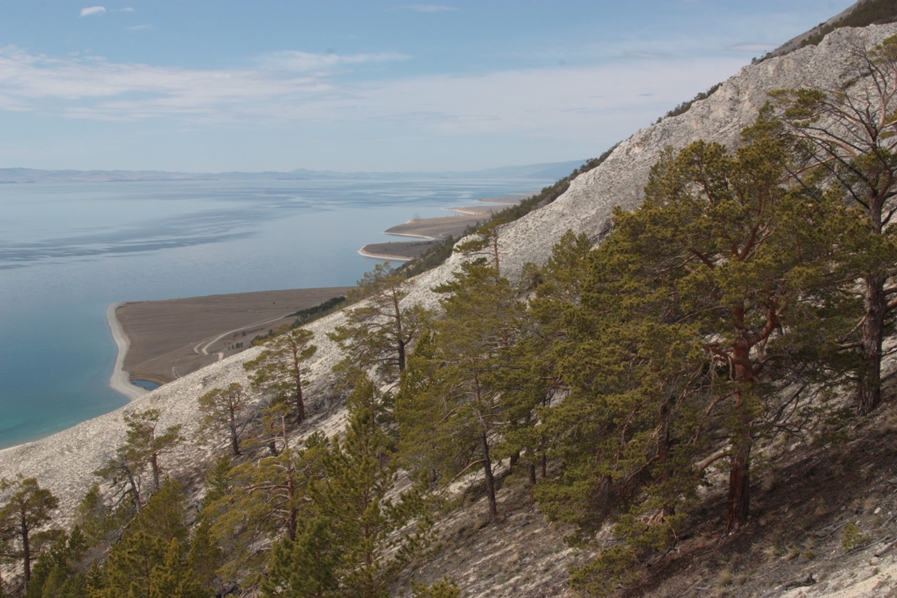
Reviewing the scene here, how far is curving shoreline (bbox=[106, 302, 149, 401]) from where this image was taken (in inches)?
2243

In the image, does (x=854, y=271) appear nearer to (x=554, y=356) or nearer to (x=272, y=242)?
(x=554, y=356)

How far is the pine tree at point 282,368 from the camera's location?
101 feet

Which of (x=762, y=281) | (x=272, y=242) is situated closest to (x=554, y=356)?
(x=762, y=281)

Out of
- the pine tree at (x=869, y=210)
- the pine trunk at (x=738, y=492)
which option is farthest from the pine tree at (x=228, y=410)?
the pine tree at (x=869, y=210)

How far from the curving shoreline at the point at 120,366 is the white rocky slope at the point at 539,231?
A: 1614cm

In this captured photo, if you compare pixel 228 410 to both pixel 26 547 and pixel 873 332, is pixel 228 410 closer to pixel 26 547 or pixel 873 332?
pixel 26 547

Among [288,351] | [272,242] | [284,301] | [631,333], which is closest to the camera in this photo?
[631,333]

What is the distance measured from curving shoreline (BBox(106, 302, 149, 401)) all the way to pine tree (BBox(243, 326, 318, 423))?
28.9 m

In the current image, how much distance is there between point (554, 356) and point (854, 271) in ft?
17.6

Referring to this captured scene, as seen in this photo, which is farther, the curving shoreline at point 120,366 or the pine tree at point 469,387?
the curving shoreline at point 120,366

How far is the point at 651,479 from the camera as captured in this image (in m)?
11.9

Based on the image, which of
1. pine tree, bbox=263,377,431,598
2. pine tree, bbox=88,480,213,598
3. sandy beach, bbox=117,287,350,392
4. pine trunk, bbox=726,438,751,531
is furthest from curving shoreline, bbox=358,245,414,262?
pine trunk, bbox=726,438,751,531

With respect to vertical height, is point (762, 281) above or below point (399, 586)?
above

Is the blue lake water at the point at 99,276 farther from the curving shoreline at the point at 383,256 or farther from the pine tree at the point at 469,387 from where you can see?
the pine tree at the point at 469,387
